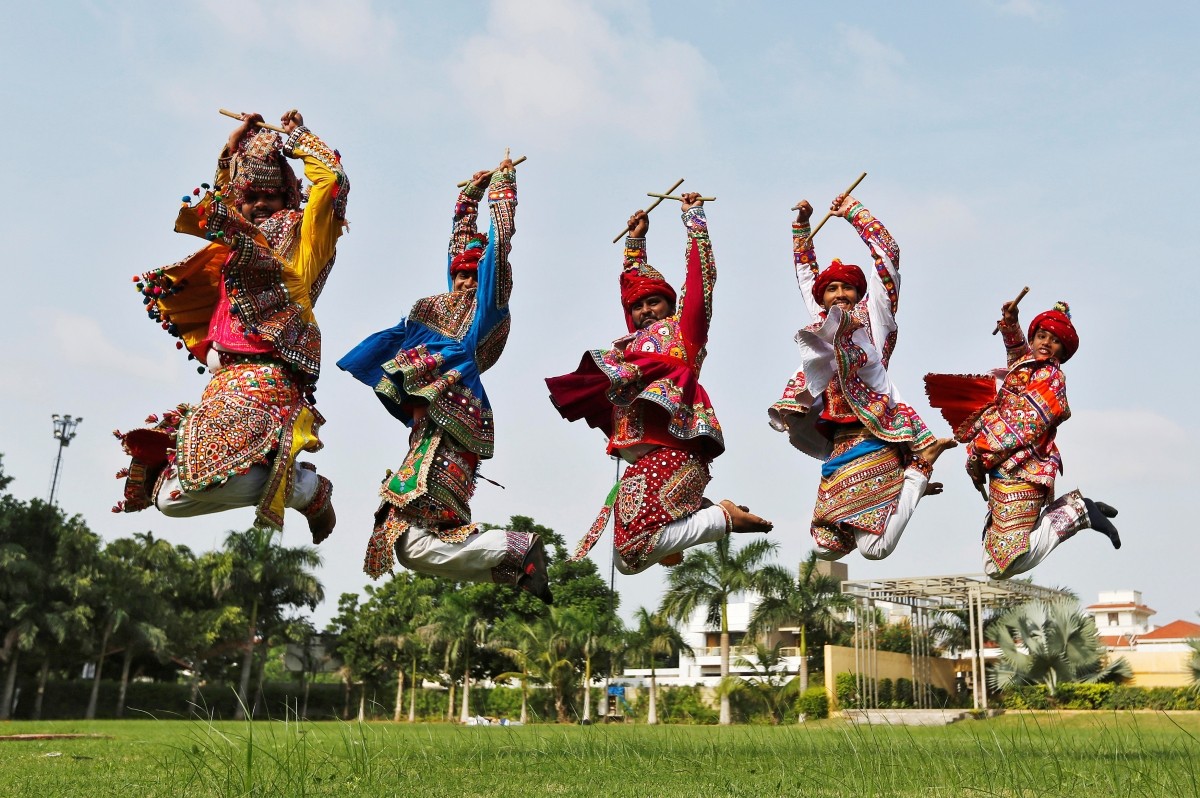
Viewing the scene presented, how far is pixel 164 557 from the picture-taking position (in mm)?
44125

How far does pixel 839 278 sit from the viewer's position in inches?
314

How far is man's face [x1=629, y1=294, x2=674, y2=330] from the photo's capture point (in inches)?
318

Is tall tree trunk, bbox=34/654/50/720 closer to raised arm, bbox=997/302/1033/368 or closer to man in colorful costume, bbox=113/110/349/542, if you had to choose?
man in colorful costume, bbox=113/110/349/542

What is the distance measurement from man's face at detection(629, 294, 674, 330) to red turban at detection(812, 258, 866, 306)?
1.08 m

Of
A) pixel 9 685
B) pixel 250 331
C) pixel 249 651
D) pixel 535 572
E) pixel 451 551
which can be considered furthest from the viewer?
pixel 249 651

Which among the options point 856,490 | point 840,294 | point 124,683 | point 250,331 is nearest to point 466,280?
point 250,331

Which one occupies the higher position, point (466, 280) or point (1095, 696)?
point (466, 280)

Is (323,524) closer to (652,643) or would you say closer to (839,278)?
(839,278)

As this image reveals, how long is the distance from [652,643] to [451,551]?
102 ft

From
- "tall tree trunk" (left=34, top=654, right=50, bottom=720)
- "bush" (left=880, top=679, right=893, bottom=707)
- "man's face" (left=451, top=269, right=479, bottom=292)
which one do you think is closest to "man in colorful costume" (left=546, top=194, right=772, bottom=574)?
"man's face" (left=451, top=269, right=479, bottom=292)

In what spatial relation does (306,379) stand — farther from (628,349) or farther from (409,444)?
(628,349)

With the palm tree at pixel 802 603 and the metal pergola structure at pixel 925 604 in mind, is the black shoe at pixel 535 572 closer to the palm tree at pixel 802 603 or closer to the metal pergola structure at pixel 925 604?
the metal pergola structure at pixel 925 604

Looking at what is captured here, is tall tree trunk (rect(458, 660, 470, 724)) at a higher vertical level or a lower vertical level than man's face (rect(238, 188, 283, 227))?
lower

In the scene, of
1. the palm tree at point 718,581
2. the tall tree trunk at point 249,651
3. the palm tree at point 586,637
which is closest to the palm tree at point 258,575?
the tall tree trunk at point 249,651
